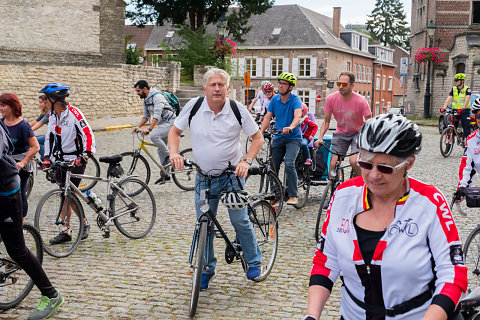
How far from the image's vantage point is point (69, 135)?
22.1 ft

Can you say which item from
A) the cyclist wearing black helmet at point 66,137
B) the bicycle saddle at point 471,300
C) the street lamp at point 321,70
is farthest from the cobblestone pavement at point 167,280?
the street lamp at point 321,70

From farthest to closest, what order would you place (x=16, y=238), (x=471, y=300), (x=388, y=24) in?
(x=388, y=24), (x=16, y=238), (x=471, y=300)

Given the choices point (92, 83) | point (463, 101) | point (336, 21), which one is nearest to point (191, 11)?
point (92, 83)

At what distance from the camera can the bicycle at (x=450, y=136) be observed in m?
15.7

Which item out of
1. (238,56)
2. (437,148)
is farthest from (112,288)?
(238,56)

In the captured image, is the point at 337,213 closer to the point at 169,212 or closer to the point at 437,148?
the point at 169,212

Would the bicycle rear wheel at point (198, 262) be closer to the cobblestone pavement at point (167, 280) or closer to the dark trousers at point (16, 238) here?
the cobblestone pavement at point (167, 280)

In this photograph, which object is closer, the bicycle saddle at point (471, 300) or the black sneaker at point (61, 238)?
the bicycle saddle at point (471, 300)

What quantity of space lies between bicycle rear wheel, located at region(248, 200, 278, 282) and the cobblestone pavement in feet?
0.49

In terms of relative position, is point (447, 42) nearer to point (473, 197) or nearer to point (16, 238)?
point (473, 197)

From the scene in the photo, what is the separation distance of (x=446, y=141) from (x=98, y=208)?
1168 centimetres

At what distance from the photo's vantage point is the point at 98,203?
681cm

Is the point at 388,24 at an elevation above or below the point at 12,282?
above

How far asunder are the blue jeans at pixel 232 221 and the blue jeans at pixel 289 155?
3330 millimetres
